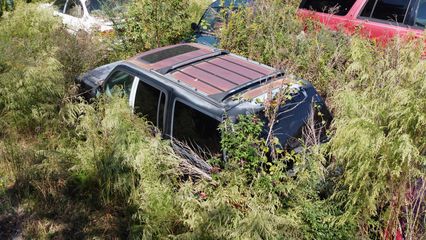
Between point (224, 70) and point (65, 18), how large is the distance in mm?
7178

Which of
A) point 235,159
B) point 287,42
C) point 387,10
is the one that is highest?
point 387,10

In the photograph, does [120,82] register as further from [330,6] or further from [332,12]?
[330,6]

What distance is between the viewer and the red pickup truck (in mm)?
7043

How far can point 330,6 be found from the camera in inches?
329

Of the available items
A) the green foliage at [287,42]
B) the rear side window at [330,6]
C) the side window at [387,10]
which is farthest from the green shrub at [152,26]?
the side window at [387,10]

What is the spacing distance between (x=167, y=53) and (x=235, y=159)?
2.40 metres

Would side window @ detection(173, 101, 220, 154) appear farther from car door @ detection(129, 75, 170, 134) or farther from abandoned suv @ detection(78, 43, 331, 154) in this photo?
car door @ detection(129, 75, 170, 134)

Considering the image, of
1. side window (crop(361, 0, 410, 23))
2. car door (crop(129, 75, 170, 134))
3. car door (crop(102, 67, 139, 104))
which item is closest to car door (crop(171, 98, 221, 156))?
car door (crop(129, 75, 170, 134))

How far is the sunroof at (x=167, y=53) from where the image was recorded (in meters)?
5.51

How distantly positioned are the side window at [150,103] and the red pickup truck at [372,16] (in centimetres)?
437

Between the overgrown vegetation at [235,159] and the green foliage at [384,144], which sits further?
the overgrown vegetation at [235,159]

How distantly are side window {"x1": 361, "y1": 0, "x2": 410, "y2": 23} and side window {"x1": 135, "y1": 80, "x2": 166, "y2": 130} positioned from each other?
5.07m

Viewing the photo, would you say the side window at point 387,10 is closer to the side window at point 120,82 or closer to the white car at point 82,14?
the side window at point 120,82

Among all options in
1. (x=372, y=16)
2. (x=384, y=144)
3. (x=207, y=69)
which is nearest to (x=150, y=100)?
(x=207, y=69)
